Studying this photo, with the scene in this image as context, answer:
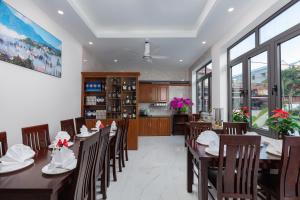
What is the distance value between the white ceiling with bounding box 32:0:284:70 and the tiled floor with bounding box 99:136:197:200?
295 cm

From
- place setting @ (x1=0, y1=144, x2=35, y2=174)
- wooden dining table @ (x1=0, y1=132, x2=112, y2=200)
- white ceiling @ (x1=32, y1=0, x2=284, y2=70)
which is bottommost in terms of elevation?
wooden dining table @ (x1=0, y1=132, x2=112, y2=200)

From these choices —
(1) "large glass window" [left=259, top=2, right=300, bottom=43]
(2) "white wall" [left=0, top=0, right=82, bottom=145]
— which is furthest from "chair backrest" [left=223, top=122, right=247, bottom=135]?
(2) "white wall" [left=0, top=0, right=82, bottom=145]

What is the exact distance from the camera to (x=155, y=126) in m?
7.40

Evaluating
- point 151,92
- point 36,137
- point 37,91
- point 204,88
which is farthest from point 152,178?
point 151,92

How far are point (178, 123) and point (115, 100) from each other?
10.6 ft

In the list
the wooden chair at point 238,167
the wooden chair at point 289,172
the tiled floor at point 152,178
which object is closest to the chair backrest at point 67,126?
the tiled floor at point 152,178

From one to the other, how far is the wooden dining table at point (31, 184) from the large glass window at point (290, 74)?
118 inches

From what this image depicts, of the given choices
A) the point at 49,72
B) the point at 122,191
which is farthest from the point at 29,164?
the point at 49,72

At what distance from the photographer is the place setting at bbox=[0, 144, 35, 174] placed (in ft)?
4.92

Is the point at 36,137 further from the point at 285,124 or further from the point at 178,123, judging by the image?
the point at 178,123

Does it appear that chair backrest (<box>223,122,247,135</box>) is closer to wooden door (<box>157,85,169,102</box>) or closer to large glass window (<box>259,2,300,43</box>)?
large glass window (<box>259,2,300,43</box>)

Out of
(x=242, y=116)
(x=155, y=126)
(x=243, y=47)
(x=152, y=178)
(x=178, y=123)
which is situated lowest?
(x=152, y=178)

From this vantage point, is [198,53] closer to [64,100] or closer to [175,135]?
[175,135]

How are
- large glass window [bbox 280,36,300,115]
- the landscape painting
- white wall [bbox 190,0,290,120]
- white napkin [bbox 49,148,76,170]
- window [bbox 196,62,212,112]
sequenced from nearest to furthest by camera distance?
white napkin [bbox 49,148,76,170] → the landscape painting → large glass window [bbox 280,36,300,115] → white wall [bbox 190,0,290,120] → window [bbox 196,62,212,112]
